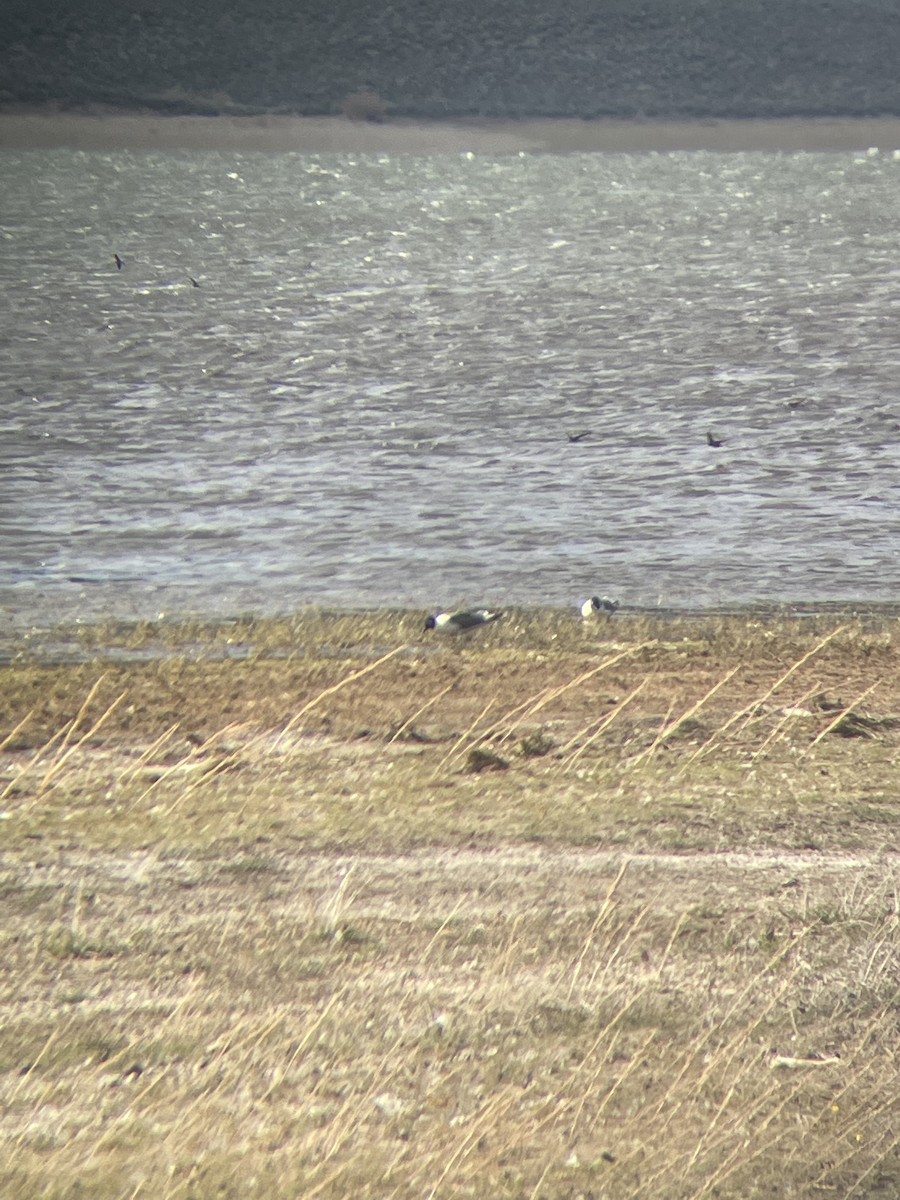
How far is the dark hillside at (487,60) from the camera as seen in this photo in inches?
2234

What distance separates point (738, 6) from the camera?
59062 mm

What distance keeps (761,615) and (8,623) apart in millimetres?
3185

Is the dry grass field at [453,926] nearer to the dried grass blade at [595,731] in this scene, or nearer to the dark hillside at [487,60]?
the dried grass blade at [595,731]

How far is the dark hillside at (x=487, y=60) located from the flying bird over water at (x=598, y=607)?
52329mm

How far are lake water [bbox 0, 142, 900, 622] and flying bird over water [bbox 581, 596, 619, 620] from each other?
0.15 m

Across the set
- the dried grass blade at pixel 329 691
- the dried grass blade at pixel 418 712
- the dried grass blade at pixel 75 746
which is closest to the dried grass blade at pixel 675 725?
the dried grass blade at pixel 418 712

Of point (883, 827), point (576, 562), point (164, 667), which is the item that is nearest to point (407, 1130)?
point (883, 827)

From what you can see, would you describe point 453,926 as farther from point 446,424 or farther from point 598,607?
point 446,424

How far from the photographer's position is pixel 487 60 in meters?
57.4

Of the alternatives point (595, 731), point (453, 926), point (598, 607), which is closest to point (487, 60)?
point (598, 607)

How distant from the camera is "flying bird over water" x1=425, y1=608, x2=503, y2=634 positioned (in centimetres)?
708

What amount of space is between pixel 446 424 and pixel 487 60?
48.4 meters

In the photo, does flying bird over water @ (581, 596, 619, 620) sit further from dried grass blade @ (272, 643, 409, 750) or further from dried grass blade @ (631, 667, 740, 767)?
dried grass blade @ (631, 667, 740, 767)

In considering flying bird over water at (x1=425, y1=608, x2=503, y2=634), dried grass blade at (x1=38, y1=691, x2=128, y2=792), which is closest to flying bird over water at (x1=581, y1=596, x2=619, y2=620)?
flying bird over water at (x1=425, y1=608, x2=503, y2=634)
